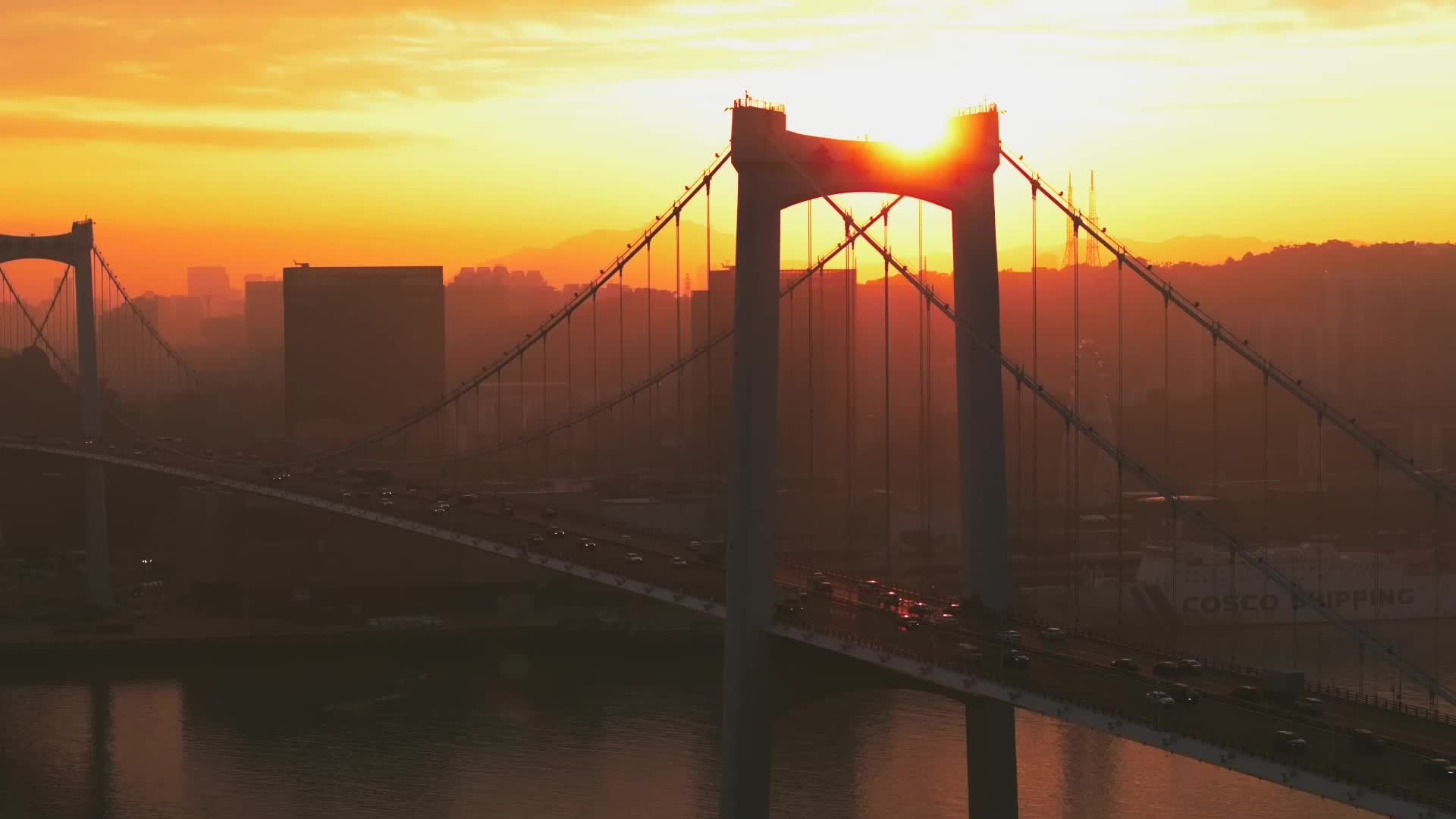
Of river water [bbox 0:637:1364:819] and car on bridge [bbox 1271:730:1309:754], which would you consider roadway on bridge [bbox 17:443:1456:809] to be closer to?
car on bridge [bbox 1271:730:1309:754]

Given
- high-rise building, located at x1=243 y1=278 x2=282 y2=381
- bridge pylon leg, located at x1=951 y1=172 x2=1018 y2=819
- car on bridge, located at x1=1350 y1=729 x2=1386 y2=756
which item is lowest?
car on bridge, located at x1=1350 y1=729 x2=1386 y2=756

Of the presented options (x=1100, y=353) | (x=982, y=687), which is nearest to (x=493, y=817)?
(x=982, y=687)

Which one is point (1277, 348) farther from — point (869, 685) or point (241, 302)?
point (241, 302)

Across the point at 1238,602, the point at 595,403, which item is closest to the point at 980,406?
the point at 1238,602

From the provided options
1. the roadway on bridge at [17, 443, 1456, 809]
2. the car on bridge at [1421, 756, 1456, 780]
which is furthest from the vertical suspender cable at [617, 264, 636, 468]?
the car on bridge at [1421, 756, 1456, 780]

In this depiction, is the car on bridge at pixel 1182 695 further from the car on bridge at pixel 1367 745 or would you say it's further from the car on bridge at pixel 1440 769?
the car on bridge at pixel 1440 769
